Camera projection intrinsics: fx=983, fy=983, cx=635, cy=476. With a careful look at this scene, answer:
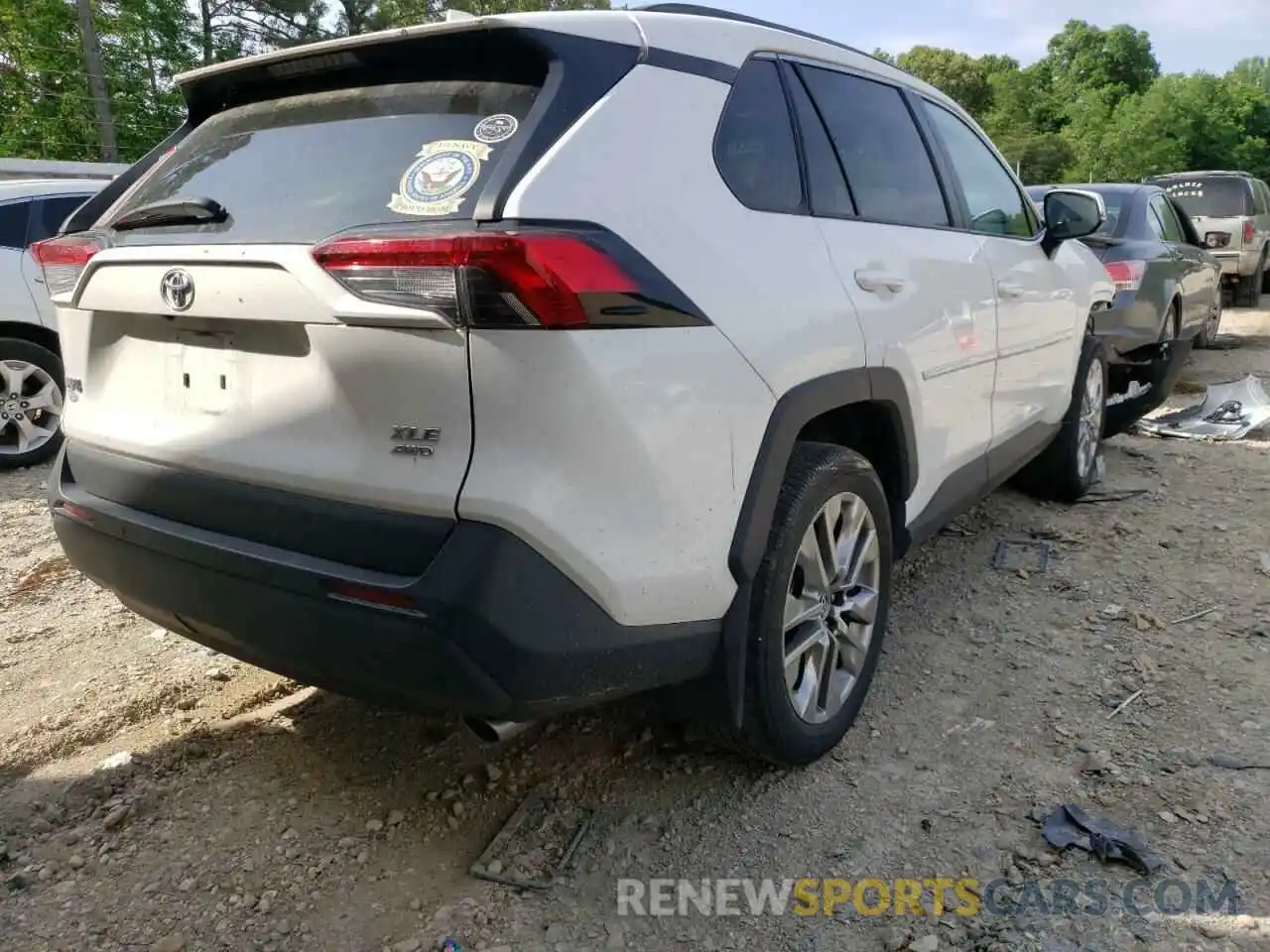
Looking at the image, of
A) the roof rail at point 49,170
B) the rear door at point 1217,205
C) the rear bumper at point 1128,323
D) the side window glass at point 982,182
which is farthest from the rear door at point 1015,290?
the rear door at point 1217,205

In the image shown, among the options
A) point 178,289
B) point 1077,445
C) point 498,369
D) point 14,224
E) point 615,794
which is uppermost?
point 14,224

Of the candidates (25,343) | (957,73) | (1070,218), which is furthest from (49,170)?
(957,73)

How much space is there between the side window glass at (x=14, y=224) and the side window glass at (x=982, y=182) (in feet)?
17.9

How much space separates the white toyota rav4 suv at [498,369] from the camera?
1.79m

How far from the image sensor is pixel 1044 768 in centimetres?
269

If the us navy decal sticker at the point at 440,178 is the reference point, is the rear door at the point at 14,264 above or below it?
below

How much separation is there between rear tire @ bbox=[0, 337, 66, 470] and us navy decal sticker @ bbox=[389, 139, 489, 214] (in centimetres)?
491

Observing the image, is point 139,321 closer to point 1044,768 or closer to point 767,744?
point 767,744

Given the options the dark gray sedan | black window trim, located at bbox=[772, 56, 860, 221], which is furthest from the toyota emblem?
the dark gray sedan

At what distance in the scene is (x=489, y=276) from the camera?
1.72 meters

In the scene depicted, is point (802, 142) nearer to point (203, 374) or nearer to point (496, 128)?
point (496, 128)

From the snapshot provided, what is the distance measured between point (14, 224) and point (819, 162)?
5555mm

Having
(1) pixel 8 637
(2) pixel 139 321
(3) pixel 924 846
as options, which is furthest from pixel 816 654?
(1) pixel 8 637

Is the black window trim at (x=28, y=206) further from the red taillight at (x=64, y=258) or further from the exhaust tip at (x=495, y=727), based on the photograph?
the exhaust tip at (x=495, y=727)
